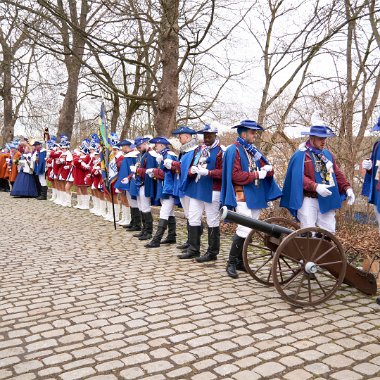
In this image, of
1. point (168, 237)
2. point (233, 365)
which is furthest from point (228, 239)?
point (233, 365)

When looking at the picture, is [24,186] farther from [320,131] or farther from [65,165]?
[320,131]

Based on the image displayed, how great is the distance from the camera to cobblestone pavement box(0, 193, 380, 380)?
3516 millimetres

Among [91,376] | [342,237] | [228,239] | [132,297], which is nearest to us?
[91,376]

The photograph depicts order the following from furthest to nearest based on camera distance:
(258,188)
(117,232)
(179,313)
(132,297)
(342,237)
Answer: (117,232) < (342,237) < (258,188) < (132,297) < (179,313)

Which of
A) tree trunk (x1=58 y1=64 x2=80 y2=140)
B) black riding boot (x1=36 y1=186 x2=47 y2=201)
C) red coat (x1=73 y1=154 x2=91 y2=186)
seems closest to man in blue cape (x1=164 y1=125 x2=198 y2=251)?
red coat (x1=73 y1=154 x2=91 y2=186)

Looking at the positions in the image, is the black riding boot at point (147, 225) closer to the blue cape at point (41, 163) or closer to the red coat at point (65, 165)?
the red coat at point (65, 165)

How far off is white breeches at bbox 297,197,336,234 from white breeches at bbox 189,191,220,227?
157cm

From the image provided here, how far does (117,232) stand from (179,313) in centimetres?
515

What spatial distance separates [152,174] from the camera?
8.24 metres

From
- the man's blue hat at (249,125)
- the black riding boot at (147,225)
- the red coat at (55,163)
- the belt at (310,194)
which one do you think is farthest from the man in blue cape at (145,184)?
the red coat at (55,163)

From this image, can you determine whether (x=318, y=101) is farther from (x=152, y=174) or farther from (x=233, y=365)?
(x=233, y=365)

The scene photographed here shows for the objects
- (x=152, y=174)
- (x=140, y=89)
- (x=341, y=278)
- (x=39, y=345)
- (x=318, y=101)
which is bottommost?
(x=39, y=345)

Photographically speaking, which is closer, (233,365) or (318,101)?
(233,365)

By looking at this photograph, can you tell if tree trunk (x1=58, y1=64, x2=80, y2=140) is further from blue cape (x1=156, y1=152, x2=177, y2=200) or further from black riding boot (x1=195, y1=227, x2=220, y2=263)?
black riding boot (x1=195, y1=227, x2=220, y2=263)
